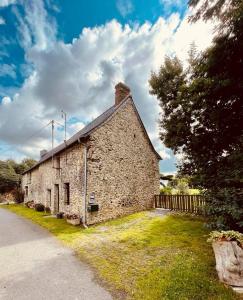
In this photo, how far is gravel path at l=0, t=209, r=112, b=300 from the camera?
480 centimetres

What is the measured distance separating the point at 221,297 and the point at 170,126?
28.1 ft

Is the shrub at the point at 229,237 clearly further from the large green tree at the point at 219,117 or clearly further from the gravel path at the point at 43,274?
the gravel path at the point at 43,274

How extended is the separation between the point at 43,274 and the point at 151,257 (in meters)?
3.37

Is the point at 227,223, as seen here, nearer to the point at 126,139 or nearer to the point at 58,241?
the point at 58,241

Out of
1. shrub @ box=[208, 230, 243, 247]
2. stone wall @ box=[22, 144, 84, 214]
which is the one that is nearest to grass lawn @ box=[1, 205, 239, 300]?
shrub @ box=[208, 230, 243, 247]

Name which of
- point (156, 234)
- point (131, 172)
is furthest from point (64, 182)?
point (156, 234)

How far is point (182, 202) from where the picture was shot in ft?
47.8

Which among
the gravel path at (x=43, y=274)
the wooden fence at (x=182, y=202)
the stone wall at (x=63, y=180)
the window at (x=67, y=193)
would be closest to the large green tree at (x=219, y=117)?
the wooden fence at (x=182, y=202)

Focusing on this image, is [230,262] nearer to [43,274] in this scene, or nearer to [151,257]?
[151,257]

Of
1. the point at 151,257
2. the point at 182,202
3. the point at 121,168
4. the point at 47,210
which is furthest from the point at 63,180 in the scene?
the point at 151,257

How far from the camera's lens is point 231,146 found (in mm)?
8789

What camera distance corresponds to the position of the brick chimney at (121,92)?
1745 cm

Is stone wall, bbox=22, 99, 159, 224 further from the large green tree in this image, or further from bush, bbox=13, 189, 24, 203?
bush, bbox=13, 189, 24, 203

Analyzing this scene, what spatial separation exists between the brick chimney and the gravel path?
39.2ft
